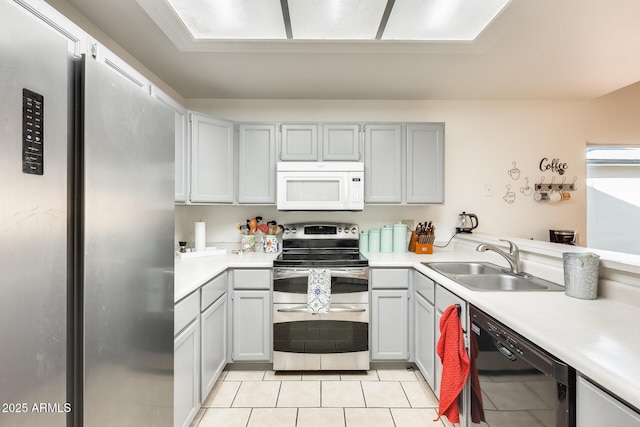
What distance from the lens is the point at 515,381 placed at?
3.83ft

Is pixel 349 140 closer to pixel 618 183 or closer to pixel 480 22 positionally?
pixel 480 22

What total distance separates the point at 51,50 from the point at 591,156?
4.45 meters

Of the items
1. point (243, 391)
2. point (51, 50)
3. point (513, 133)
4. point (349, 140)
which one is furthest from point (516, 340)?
point (513, 133)

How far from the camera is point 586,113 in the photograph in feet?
10.5

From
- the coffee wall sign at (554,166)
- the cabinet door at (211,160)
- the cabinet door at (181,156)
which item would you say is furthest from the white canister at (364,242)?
the coffee wall sign at (554,166)

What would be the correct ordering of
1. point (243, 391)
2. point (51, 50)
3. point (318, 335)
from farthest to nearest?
1. point (318, 335)
2. point (243, 391)
3. point (51, 50)

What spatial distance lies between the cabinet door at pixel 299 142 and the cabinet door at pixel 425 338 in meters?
1.53

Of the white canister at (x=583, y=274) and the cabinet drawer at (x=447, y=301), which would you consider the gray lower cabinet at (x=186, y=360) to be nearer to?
the cabinet drawer at (x=447, y=301)

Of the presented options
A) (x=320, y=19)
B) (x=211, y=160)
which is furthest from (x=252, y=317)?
(x=320, y=19)

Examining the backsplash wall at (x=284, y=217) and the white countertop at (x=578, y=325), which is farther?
the backsplash wall at (x=284, y=217)

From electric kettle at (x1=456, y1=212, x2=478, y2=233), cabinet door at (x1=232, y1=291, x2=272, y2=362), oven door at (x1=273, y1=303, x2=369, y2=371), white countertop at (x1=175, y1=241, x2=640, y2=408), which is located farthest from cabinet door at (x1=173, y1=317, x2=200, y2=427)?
electric kettle at (x1=456, y1=212, x2=478, y2=233)

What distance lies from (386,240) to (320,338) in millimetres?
1143

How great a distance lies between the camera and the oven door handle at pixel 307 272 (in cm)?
231

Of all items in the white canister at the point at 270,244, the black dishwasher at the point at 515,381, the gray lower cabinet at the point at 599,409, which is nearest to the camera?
the gray lower cabinet at the point at 599,409
